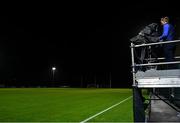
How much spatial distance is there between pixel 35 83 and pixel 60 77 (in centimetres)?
1190

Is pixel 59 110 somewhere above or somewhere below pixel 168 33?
below

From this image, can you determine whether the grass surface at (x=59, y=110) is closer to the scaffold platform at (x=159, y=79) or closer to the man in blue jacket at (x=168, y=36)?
the man in blue jacket at (x=168, y=36)

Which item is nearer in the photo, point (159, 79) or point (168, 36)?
point (159, 79)

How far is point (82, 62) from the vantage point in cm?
11525

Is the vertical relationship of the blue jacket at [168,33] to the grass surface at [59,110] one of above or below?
above

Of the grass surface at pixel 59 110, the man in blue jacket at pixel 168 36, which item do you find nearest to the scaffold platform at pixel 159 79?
the man in blue jacket at pixel 168 36

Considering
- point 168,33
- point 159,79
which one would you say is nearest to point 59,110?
point 168,33

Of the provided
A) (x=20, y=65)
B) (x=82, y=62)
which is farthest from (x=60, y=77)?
(x=20, y=65)

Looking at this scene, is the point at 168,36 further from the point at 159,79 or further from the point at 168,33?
the point at 159,79

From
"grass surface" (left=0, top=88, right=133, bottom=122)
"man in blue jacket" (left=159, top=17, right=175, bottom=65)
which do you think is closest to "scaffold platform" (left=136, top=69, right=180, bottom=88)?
"man in blue jacket" (left=159, top=17, right=175, bottom=65)

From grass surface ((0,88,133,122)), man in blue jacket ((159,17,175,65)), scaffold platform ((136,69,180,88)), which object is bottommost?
grass surface ((0,88,133,122))

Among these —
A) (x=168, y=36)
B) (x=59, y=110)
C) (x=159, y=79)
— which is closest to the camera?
(x=159, y=79)

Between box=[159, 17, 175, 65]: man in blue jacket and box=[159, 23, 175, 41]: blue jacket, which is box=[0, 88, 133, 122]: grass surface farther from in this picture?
box=[159, 23, 175, 41]: blue jacket

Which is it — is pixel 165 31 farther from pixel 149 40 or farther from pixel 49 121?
pixel 49 121
